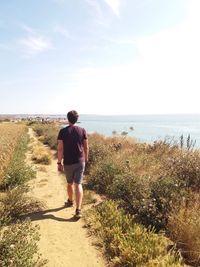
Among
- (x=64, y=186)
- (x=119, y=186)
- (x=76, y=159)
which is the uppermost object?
(x=76, y=159)

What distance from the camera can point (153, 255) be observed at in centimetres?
530

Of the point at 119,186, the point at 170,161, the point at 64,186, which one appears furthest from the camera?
the point at 64,186

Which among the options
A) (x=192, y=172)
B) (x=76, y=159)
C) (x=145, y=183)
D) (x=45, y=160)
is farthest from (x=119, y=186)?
(x=45, y=160)

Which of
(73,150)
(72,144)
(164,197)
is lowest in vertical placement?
(164,197)

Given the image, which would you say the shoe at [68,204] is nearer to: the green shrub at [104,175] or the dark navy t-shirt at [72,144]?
the dark navy t-shirt at [72,144]

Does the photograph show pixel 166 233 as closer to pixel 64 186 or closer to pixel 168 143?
pixel 64 186

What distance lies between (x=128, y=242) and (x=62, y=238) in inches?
59.3

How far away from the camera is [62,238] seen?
6.45 meters

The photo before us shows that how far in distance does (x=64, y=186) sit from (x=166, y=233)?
532cm

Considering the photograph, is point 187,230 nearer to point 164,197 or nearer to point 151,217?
point 151,217

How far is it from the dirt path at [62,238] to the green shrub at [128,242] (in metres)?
Result: 0.28

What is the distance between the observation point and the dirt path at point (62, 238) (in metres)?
5.60

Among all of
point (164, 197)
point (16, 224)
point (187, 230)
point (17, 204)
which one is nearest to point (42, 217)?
point (17, 204)

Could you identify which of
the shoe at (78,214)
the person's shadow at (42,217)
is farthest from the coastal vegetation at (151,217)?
the person's shadow at (42,217)
